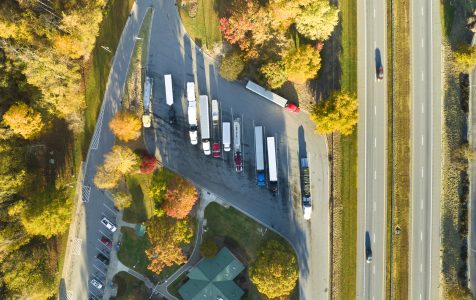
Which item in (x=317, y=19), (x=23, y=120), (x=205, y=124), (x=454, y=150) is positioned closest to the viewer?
(x=23, y=120)

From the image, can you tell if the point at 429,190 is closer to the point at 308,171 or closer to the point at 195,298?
the point at 308,171

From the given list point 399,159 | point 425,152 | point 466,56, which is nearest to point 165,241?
point 399,159

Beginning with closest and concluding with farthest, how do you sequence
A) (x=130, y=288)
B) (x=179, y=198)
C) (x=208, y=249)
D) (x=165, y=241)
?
1. (x=165, y=241)
2. (x=179, y=198)
3. (x=208, y=249)
4. (x=130, y=288)

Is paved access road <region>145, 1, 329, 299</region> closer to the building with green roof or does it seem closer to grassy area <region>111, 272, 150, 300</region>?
the building with green roof

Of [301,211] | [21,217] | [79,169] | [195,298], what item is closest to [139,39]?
[79,169]

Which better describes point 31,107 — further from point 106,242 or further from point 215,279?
point 215,279

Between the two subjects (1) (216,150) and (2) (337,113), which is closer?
(2) (337,113)

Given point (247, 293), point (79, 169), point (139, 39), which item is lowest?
point (247, 293)
